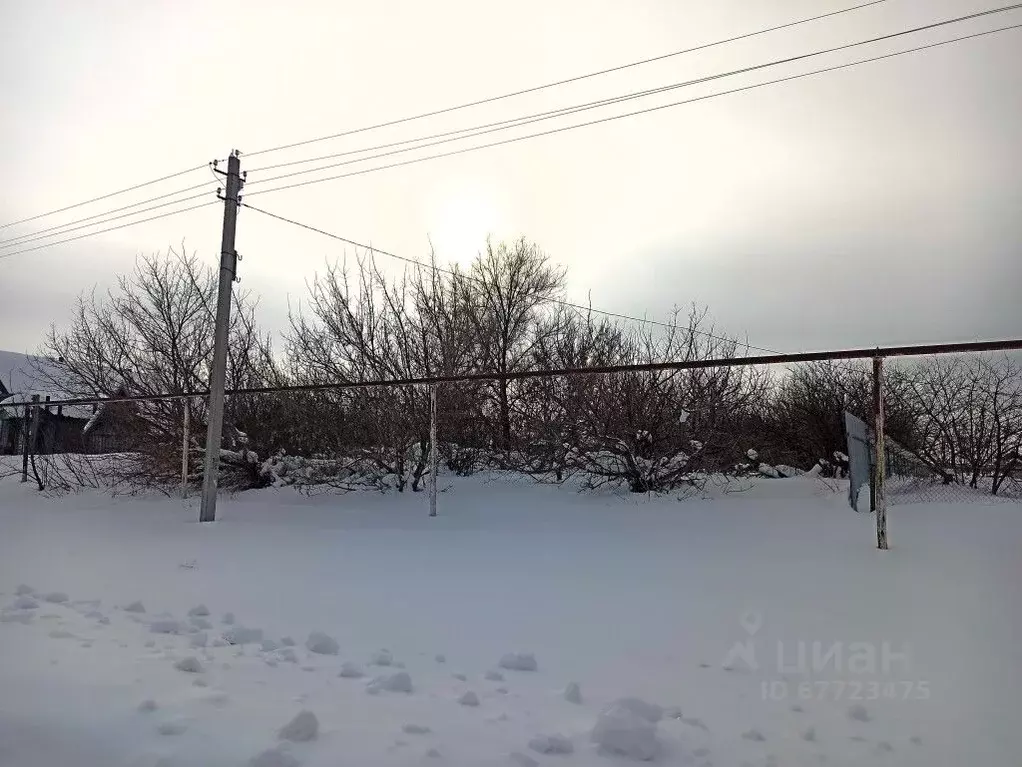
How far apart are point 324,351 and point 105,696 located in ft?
29.9

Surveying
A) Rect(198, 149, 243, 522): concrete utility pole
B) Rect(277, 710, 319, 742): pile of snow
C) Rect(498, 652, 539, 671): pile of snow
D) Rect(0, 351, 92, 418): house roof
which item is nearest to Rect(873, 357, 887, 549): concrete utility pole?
Rect(498, 652, 539, 671): pile of snow

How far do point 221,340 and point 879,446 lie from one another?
7100 millimetres

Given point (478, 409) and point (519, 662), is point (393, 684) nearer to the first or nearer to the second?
point (519, 662)

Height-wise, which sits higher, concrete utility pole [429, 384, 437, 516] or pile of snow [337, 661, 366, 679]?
concrete utility pole [429, 384, 437, 516]

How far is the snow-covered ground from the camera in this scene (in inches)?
78.0

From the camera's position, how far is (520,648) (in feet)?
9.62

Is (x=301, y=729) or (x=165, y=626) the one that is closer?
(x=301, y=729)

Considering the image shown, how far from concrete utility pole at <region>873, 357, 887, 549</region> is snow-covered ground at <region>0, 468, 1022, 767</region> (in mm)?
231

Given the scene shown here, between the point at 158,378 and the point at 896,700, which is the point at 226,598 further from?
the point at 158,378

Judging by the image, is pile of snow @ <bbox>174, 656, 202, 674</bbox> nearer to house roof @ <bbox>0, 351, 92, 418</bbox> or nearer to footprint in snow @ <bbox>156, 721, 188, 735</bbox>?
footprint in snow @ <bbox>156, 721, 188, 735</bbox>

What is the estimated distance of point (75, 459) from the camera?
10938 mm

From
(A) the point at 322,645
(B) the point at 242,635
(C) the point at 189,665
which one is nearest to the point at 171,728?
(C) the point at 189,665

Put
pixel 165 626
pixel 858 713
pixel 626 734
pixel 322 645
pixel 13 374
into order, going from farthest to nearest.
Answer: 1. pixel 13 374
2. pixel 165 626
3. pixel 322 645
4. pixel 858 713
5. pixel 626 734

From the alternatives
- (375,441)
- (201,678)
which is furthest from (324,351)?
(201,678)
